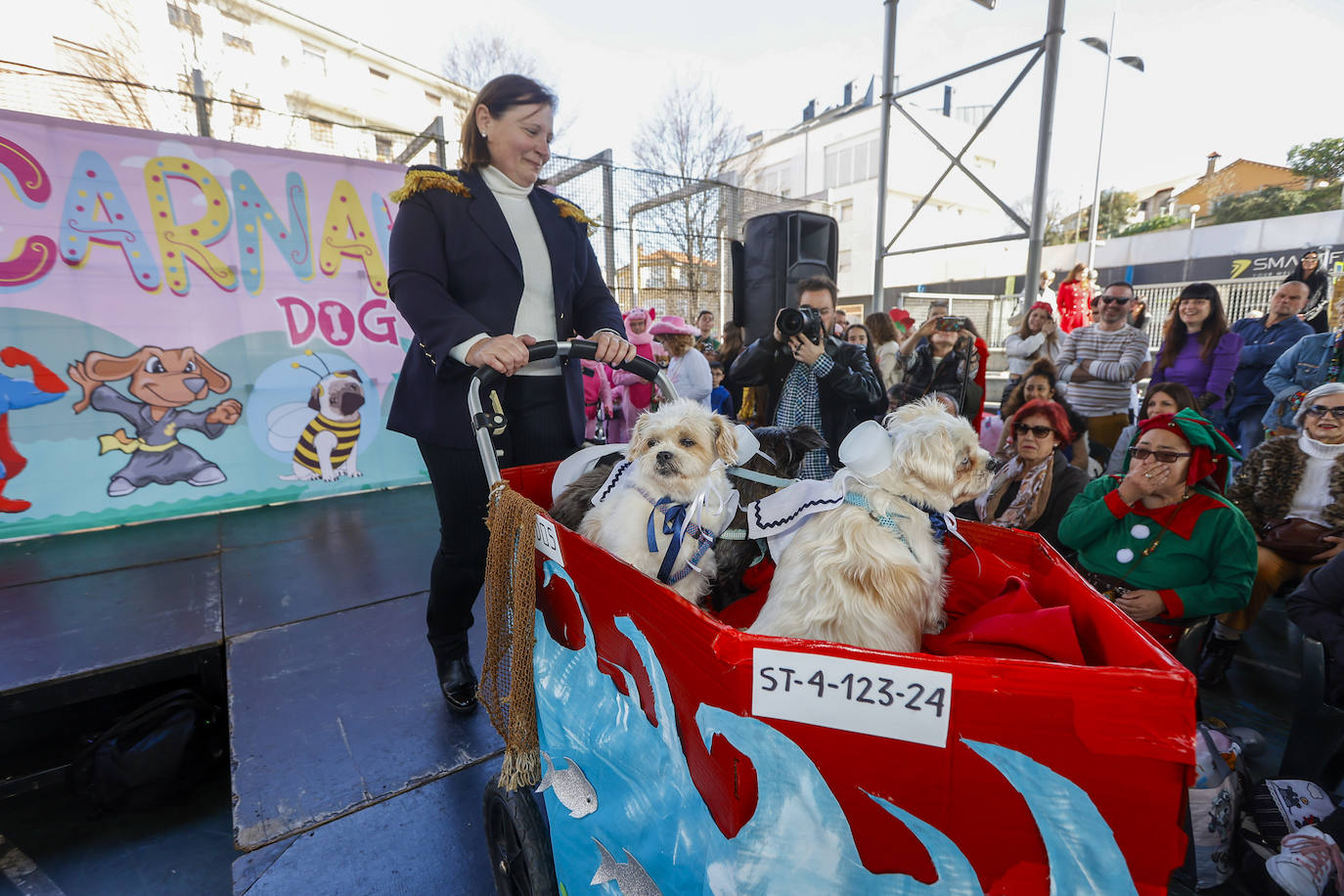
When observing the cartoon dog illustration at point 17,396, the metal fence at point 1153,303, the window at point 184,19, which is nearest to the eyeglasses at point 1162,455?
the cartoon dog illustration at point 17,396

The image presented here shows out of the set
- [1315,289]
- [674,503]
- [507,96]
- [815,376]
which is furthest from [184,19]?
[1315,289]

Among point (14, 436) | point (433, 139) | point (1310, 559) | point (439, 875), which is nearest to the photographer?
point (439, 875)

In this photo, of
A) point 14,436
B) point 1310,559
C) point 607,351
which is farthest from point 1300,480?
point 14,436

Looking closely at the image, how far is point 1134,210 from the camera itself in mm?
21812

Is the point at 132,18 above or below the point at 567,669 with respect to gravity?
above

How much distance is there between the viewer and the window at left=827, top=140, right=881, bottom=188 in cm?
2612

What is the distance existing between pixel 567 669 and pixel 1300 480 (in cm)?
366

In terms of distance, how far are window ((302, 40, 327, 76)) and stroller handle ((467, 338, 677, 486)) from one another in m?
22.0

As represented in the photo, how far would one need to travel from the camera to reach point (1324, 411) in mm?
2777

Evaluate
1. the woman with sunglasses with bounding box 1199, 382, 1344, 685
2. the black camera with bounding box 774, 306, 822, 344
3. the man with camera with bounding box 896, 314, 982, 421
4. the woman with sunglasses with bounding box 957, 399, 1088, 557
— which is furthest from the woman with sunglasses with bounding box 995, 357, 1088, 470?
the black camera with bounding box 774, 306, 822, 344

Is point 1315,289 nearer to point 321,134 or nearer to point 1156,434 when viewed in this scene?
point 1156,434

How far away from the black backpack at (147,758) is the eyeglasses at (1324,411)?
521 cm

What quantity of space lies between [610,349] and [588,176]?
21.0 feet

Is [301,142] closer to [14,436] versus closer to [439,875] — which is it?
[14,436]
